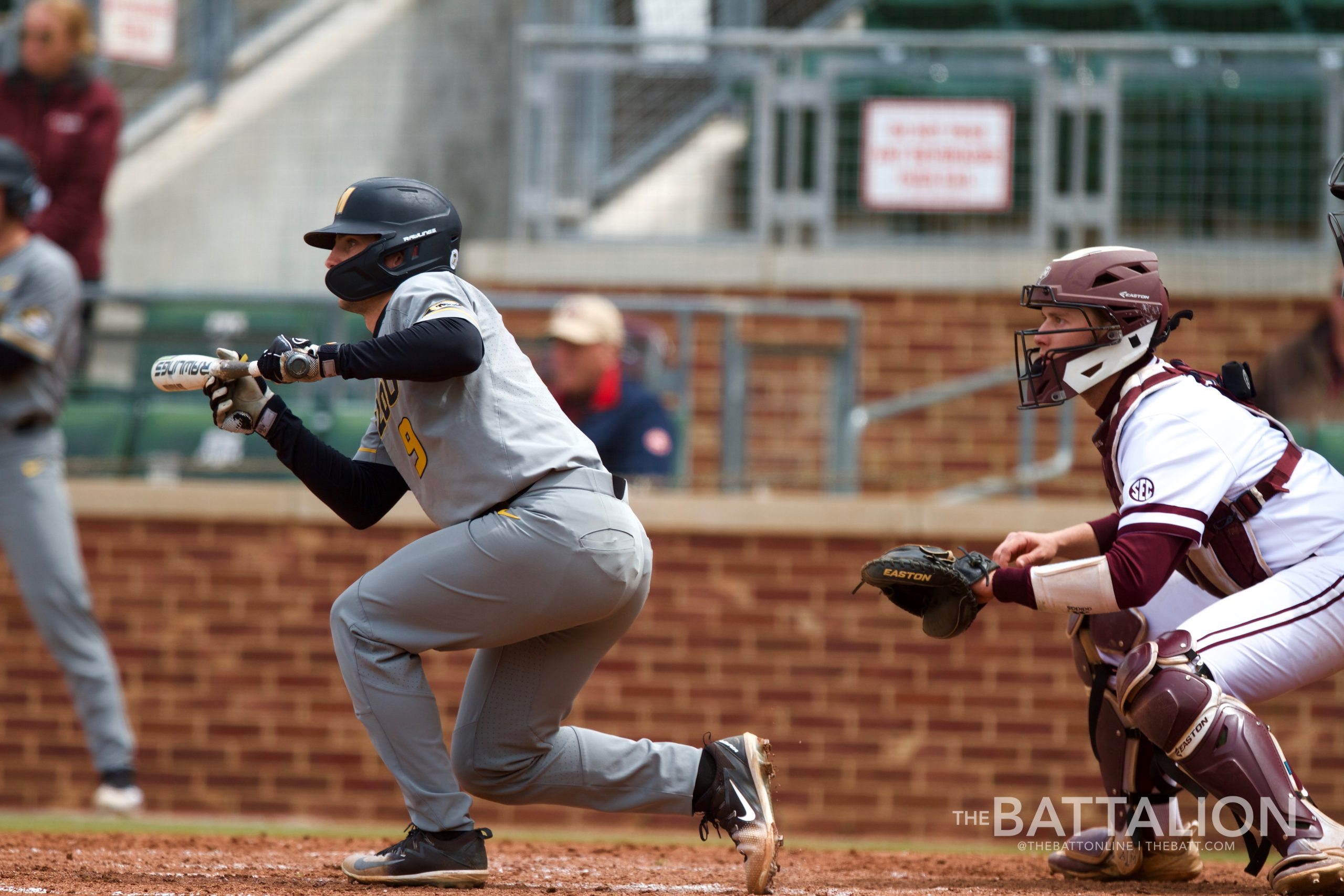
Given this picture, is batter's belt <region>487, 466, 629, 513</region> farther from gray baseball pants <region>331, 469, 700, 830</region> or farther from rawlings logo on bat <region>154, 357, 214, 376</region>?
rawlings logo on bat <region>154, 357, 214, 376</region>

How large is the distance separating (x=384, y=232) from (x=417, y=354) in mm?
463

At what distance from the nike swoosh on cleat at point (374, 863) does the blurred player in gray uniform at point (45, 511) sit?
2.45 meters

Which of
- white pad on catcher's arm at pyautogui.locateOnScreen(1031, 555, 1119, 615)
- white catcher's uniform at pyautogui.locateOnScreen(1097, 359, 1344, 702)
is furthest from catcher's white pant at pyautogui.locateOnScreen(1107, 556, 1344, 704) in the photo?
white pad on catcher's arm at pyautogui.locateOnScreen(1031, 555, 1119, 615)

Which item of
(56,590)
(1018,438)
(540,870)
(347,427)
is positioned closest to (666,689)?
(347,427)

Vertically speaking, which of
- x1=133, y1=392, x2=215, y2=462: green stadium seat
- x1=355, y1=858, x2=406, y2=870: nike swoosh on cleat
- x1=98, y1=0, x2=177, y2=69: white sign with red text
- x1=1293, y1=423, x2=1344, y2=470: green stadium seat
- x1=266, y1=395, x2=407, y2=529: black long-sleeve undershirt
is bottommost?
x1=355, y1=858, x2=406, y2=870: nike swoosh on cleat

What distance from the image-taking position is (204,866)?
441cm

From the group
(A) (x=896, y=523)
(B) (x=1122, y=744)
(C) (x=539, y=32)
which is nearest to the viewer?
(B) (x=1122, y=744)

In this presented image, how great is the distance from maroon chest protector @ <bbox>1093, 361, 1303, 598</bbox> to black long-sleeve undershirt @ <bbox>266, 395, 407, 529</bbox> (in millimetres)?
1857

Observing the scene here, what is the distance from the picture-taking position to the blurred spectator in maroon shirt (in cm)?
771

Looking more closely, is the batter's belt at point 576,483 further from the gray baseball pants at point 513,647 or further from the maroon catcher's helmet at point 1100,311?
the maroon catcher's helmet at point 1100,311

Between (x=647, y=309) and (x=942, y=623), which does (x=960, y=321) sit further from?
(x=942, y=623)

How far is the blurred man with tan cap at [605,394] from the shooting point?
651cm

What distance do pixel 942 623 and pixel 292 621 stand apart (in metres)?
4.00

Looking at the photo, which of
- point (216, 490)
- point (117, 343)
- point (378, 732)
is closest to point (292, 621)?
point (216, 490)
